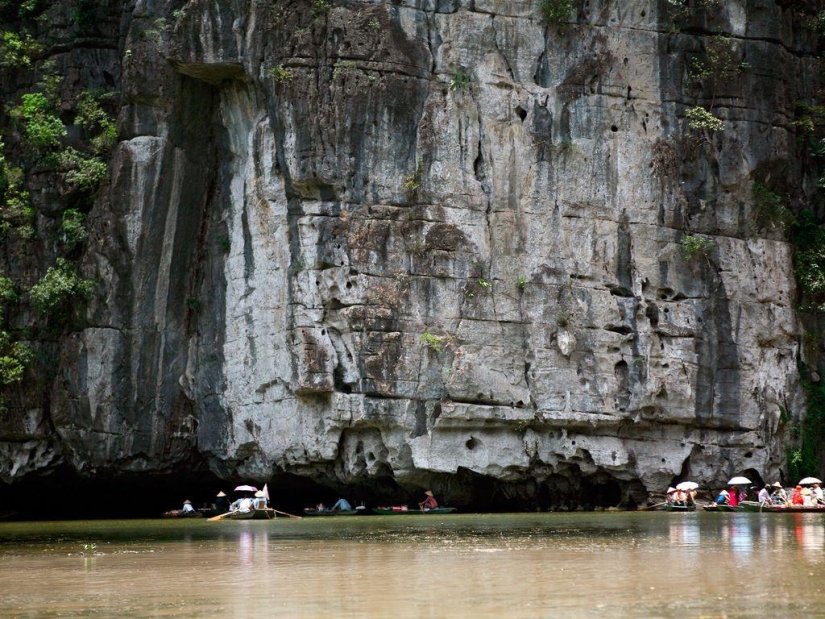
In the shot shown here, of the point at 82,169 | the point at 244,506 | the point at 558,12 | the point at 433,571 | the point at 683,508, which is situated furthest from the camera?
the point at 82,169

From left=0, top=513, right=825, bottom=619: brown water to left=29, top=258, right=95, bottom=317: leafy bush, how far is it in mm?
7101

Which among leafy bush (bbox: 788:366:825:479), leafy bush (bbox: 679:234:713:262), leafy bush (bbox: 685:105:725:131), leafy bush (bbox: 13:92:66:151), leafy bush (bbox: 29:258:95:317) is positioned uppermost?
leafy bush (bbox: 13:92:66:151)

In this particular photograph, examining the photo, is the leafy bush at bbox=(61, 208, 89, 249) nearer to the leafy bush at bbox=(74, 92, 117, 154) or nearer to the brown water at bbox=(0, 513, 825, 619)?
the leafy bush at bbox=(74, 92, 117, 154)

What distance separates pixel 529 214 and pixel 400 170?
2848mm

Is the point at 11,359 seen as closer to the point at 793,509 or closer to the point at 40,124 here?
the point at 40,124

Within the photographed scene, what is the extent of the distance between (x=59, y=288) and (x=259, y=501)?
6272 millimetres

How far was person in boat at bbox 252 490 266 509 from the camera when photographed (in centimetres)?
2622

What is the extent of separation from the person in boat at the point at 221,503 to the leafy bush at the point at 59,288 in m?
5.09

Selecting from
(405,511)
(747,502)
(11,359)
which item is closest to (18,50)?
(11,359)

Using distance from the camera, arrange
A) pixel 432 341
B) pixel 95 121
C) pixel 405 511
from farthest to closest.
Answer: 1. pixel 95 121
2. pixel 405 511
3. pixel 432 341

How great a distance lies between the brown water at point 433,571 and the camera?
11.2m

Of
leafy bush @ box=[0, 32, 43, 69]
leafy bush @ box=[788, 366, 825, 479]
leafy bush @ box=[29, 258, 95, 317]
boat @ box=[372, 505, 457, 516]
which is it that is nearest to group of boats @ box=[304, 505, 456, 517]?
boat @ box=[372, 505, 457, 516]

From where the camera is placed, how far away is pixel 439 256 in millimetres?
26531

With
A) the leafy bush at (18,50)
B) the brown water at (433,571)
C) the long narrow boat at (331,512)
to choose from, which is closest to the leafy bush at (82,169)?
the leafy bush at (18,50)
